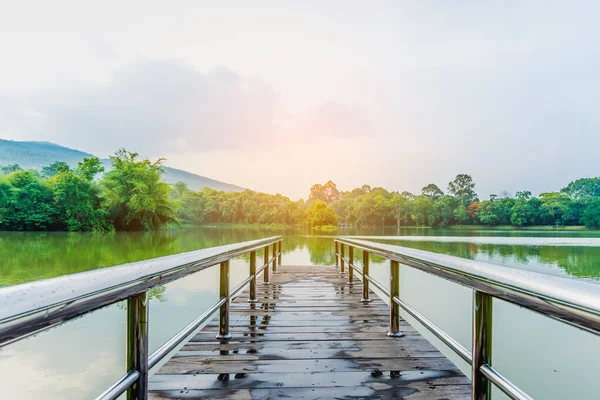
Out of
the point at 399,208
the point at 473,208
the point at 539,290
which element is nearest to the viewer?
the point at 539,290

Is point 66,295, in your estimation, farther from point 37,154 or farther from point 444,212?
point 37,154

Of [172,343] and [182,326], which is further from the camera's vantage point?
[182,326]

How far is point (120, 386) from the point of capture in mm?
941

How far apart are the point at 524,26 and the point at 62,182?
113ft

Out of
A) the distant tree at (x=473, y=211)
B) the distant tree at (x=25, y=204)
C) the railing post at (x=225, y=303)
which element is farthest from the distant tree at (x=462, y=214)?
the railing post at (x=225, y=303)

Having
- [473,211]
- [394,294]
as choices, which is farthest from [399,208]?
[394,294]

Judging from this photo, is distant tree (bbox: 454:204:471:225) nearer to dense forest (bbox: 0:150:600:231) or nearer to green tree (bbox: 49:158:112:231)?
dense forest (bbox: 0:150:600:231)

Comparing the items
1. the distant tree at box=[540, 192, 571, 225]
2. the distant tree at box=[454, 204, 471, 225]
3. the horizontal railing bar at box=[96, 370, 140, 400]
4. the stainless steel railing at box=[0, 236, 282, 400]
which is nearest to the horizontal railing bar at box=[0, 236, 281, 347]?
the stainless steel railing at box=[0, 236, 282, 400]

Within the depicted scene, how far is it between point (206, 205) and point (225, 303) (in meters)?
64.5

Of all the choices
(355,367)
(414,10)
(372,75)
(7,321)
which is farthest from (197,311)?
(372,75)

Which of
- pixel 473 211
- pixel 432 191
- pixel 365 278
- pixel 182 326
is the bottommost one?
pixel 182 326

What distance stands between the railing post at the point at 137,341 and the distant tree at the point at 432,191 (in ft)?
260

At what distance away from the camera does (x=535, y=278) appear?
0.81m

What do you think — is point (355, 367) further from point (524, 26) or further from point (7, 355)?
point (524, 26)
